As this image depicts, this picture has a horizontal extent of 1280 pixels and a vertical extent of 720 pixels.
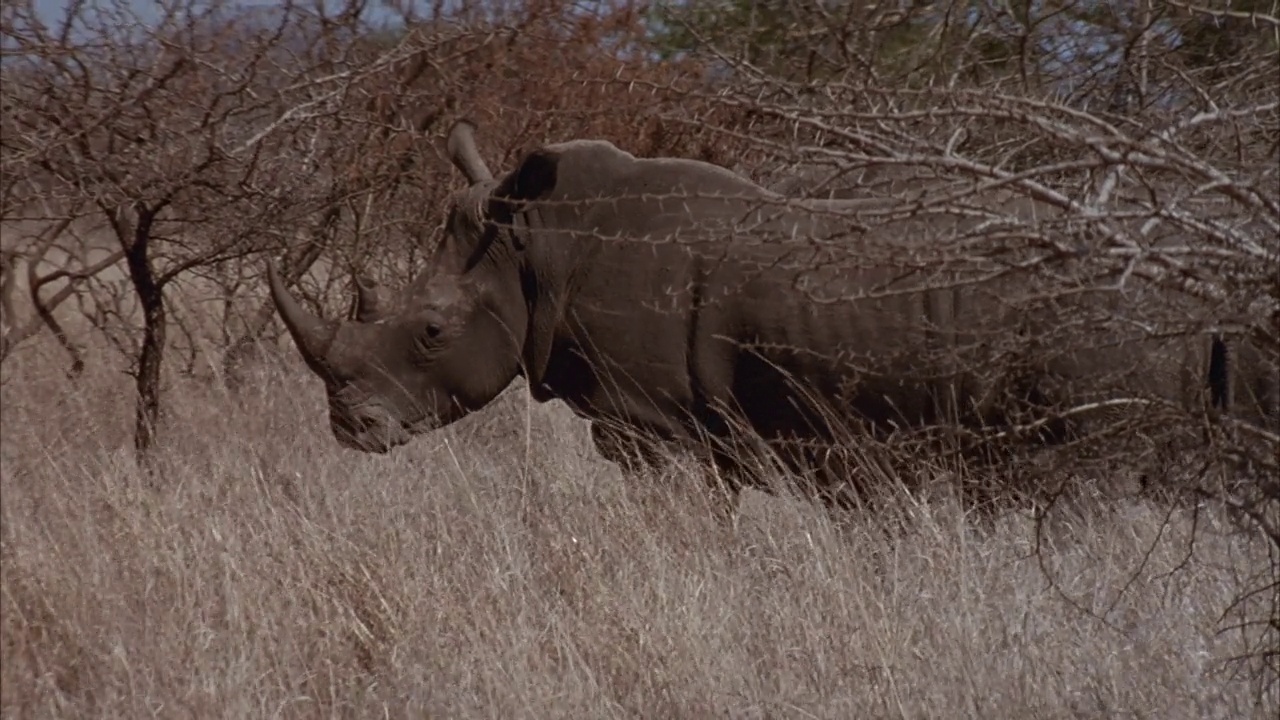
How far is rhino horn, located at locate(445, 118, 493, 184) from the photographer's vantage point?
6.96m

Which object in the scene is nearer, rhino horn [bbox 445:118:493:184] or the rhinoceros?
the rhinoceros

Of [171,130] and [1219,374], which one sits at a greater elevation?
[171,130]

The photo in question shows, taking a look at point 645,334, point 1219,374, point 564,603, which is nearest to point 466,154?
point 645,334

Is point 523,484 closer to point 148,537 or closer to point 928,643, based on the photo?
point 148,537

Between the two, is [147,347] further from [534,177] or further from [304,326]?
[534,177]

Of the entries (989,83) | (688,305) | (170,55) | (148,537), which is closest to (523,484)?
(688,305)

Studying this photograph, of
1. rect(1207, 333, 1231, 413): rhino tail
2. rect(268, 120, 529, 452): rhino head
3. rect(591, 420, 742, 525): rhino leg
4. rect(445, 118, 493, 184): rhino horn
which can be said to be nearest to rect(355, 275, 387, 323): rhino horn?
rect(268, 120, 529, 452): rhino head

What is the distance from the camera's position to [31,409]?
264 inches

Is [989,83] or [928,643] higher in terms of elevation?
[989,83]

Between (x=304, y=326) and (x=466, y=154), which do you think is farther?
(x=466, y=154)

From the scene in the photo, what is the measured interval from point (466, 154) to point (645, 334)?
1406 mm

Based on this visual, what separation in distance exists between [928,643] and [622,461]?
6.26ft

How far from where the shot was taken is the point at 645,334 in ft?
19.8

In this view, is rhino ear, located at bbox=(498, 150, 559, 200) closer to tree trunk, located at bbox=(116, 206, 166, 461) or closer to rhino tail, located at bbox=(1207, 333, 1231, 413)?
tree trunk, located at bbox=(116, 206, 166, 461)
